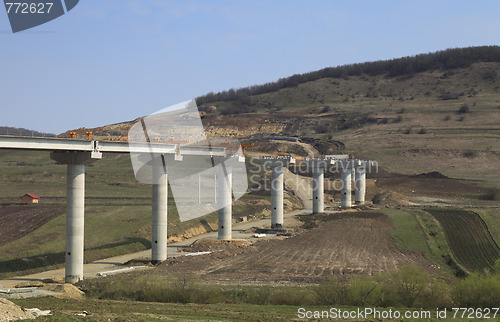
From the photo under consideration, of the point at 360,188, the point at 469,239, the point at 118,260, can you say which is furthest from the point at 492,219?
the point at 118,260

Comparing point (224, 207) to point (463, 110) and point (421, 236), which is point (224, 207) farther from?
point (463, 110)

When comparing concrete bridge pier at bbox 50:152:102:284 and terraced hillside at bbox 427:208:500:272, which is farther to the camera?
terraced hillside at bbox 427:208:500:272

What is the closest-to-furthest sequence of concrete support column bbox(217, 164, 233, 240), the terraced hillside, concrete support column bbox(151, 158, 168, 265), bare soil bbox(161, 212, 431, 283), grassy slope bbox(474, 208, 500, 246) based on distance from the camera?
bare soil bbox(161, 212, 431, 283) < concrete support column bbox(151, 158, 168, 265) < the terraced hillside < concrete support column bbox(217, 164, 233, 240) < grassy slope bbox(474, 208, 500, 246)

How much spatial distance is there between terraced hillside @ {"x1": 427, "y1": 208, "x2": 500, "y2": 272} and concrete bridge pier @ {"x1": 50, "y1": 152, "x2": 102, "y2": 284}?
3583cm

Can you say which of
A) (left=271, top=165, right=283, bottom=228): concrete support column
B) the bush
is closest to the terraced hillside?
(left=271, top=165, right=283, bottom=228): concrete support column

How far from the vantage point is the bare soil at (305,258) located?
48.6m

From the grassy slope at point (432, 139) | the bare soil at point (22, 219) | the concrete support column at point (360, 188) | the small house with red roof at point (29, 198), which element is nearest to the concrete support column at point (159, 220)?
the bare soil at point (22, 219)

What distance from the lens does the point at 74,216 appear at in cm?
4694

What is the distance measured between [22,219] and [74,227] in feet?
87.4

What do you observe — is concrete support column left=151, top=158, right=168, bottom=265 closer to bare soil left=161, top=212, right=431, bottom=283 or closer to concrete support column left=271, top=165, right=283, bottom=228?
bare soil left=161, top=212, right=431, bottom=283

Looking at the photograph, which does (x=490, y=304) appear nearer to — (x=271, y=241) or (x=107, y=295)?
(x=107, y=295)

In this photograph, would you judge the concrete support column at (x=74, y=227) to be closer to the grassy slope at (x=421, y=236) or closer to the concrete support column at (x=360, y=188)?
the grassy slope at (x=421, y=236)

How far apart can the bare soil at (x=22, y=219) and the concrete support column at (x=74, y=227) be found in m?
15.3

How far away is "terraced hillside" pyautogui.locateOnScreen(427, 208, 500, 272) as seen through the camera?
58.2m
